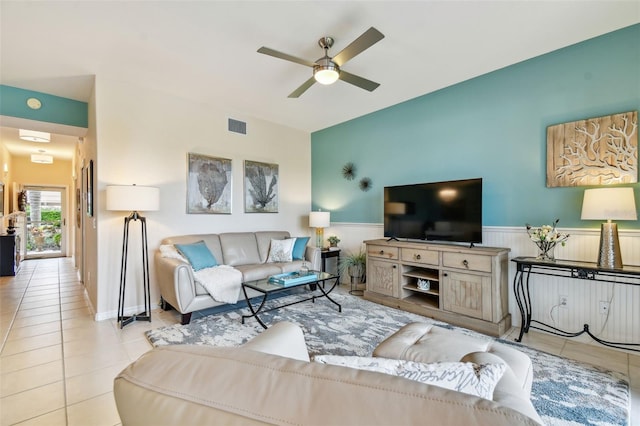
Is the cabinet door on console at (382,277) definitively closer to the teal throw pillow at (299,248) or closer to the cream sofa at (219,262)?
→ the cream sofa at (219,262)

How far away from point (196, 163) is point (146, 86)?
1104 mm

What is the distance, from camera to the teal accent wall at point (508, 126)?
265 cm

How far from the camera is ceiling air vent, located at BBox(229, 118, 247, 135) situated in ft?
14.9

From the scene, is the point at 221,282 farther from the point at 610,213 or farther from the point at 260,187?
the point at 610,213

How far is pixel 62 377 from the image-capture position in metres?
2.17

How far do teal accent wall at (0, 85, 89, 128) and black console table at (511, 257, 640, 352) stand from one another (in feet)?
18.6

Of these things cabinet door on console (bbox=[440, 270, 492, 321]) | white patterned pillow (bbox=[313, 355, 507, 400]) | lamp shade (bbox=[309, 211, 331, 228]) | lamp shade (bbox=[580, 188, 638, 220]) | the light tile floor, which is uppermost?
lamp shade (bbox=[580, 188, 638, 220])

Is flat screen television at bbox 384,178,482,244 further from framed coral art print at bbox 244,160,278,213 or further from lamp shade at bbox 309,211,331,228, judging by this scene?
framed coral art print at bbox 244,160,278,213

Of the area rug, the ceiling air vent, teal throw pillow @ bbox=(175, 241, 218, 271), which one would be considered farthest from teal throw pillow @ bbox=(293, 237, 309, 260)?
the ceiling air vent

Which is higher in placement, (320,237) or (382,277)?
(320,237)

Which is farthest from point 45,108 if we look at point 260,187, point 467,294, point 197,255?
point 467,294

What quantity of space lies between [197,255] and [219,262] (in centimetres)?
49

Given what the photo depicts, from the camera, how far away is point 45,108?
371cm

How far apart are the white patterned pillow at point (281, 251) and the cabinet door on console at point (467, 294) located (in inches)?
86.6
